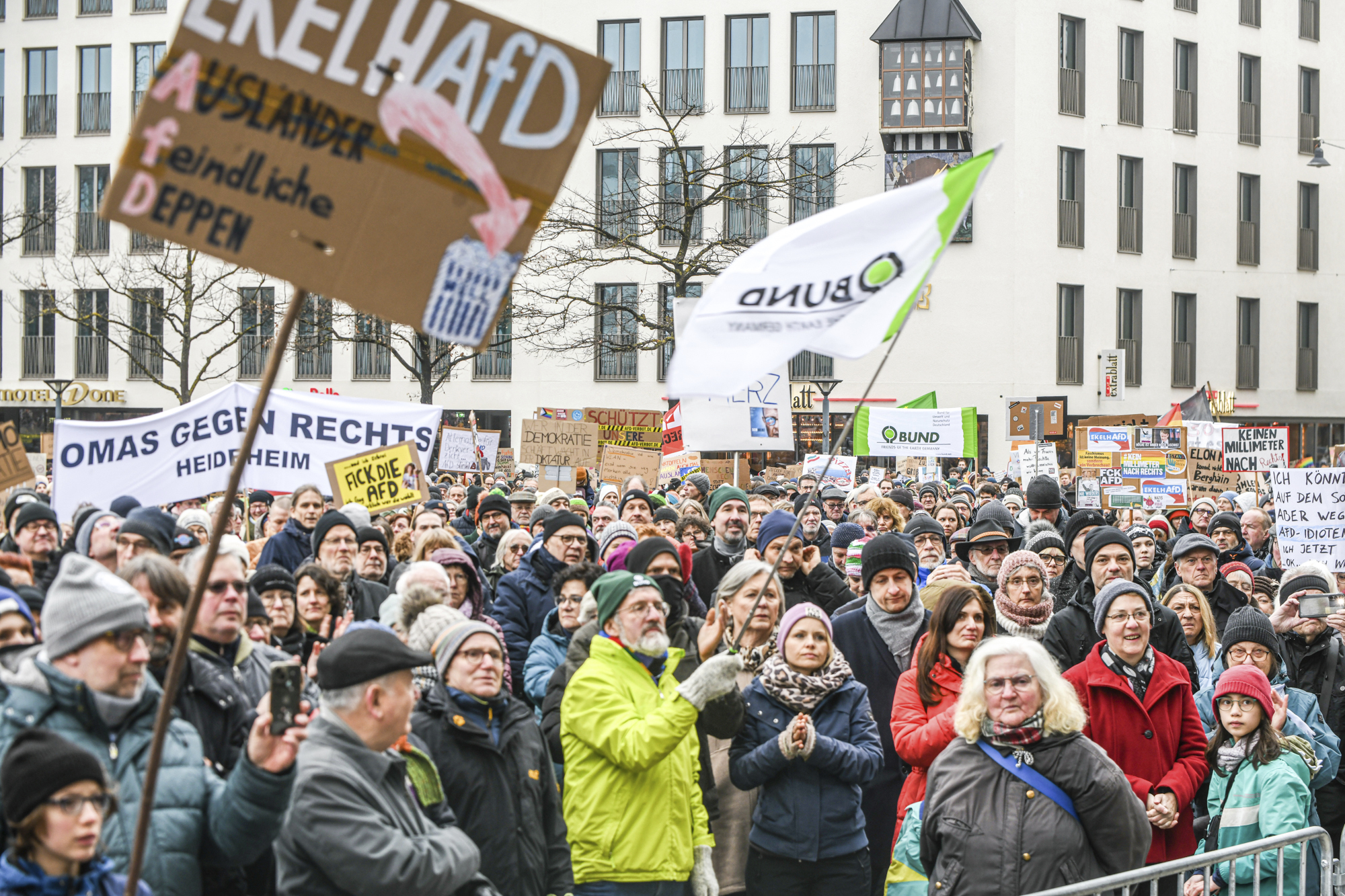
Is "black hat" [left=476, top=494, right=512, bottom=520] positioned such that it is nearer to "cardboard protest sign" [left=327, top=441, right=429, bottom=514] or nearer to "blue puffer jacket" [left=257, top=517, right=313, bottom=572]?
"cardboard protest sign" [left=327, top=441, right=429, bottom=514]

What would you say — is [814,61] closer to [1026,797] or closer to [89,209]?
[89,209]

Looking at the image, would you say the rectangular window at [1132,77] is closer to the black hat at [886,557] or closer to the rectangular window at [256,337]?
the rectangular window at [256,337]

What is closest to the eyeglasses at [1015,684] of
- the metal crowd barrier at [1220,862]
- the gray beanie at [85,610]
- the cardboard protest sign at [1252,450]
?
the metal crowd barrier at [1220,862]

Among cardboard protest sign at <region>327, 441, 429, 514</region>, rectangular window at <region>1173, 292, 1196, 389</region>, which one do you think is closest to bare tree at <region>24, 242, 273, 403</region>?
rectangular window at <region>1173, 292, 1196, 389</region>

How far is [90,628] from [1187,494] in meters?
16.1

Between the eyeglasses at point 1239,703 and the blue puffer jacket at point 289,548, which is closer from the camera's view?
the eyeglasses at point 1239,703

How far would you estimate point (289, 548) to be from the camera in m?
9.67

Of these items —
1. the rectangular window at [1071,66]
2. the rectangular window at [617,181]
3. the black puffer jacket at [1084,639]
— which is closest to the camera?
the black puffer jacket at [1084,639]

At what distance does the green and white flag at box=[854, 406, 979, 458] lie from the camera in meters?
21.2

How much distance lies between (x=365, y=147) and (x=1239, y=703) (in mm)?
4595

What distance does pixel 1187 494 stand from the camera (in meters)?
17.5

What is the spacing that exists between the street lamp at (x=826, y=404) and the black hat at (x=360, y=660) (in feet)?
53.4

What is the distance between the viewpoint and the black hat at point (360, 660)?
3713mm

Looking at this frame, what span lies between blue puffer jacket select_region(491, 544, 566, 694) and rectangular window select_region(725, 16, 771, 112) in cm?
3338
